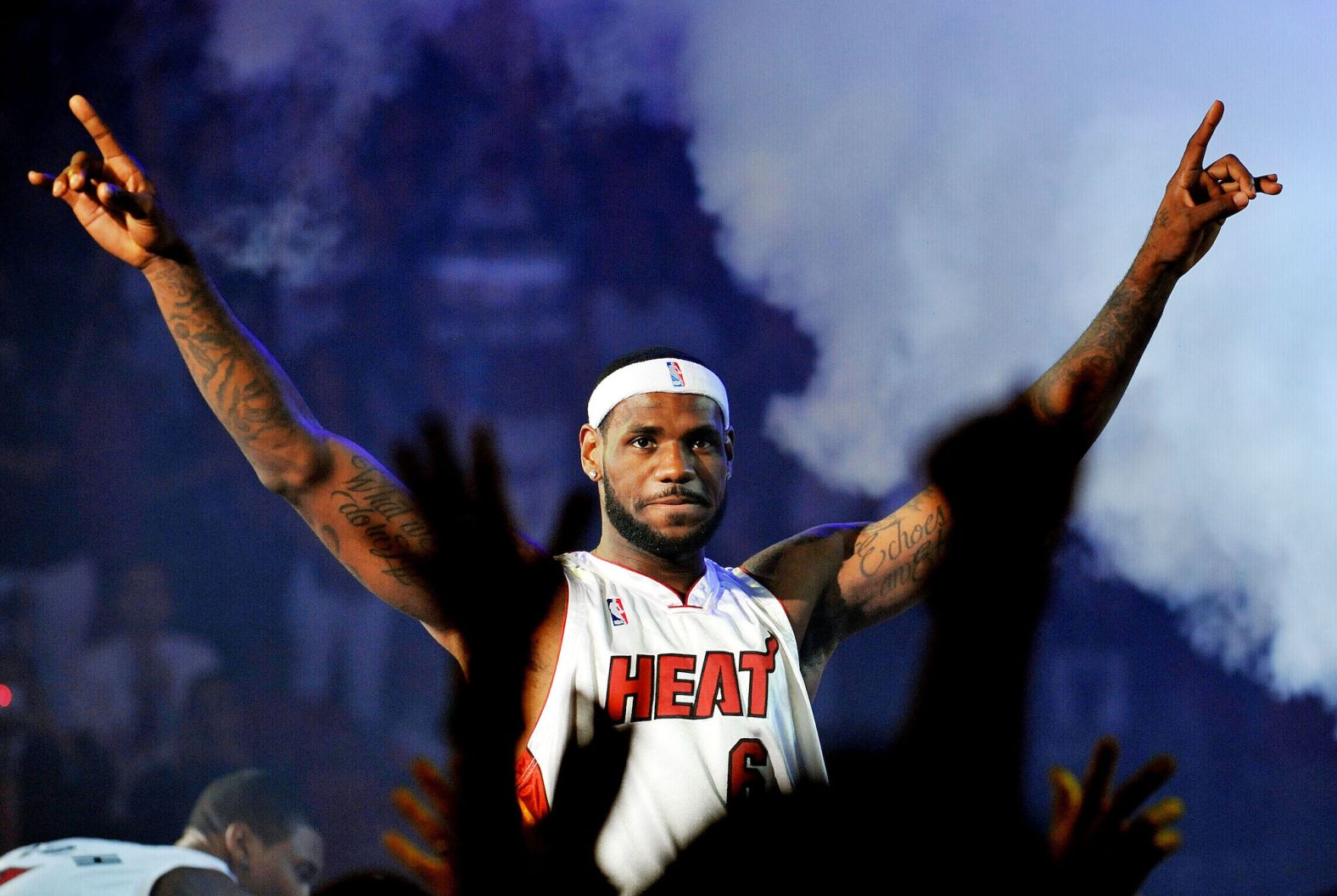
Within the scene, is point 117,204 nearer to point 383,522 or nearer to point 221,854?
point 383,522


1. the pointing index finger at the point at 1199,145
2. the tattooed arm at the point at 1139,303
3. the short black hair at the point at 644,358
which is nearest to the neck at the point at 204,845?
the short black hair at the point at 644,358

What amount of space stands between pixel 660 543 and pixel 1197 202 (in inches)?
45.7

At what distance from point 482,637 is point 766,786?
534 millimetres

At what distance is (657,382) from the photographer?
85.5 inches

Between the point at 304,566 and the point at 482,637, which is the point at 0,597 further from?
the point at 482,637

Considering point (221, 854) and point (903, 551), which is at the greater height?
point (903, 551)

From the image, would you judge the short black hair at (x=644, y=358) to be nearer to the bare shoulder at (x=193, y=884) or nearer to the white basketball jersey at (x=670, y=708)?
the white basketball jersey at (x=670, y=708)

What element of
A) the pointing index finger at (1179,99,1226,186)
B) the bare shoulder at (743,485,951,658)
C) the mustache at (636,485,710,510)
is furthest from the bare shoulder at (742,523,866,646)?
the pointing index finger at (1179,99,1226,186)

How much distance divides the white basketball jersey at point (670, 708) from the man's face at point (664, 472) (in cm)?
10

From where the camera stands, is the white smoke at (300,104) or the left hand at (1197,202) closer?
the left hand at (1197,202)

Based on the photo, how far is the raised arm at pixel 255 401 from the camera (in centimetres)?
174

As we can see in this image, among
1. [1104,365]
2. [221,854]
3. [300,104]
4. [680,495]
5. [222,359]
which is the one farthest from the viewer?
[300,104]

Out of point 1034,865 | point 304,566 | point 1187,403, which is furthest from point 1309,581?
point 304,566

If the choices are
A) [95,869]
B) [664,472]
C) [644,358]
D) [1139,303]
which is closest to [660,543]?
[664,472]
